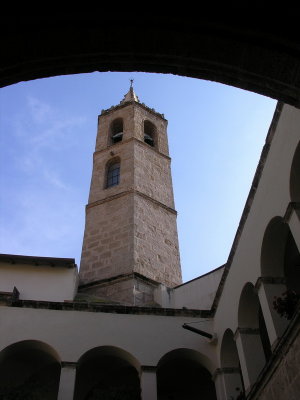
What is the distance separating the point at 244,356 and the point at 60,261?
5959 mm

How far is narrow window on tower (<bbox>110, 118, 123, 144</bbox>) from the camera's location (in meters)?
21.2

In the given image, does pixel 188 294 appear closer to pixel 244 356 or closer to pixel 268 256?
pixel 244 356

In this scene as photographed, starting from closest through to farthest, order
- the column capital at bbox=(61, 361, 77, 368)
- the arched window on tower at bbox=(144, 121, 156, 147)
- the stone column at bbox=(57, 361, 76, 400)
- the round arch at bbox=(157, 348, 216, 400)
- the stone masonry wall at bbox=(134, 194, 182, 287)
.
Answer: the stone column at bbox=(57, 361, 76, 400) < the column capital at bbox=(61, 361, 77, 368) < the round arch at bbox=(157, 348, 216, 400) < the stone masonry wall at bbox=(134, 194, 182, 287) < the arched window on tower at bbox=(144, 121, 156, 147)

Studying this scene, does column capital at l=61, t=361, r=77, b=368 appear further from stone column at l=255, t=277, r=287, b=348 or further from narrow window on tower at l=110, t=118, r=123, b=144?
narrow window on tower at l=110, t=118, r=123, b=144

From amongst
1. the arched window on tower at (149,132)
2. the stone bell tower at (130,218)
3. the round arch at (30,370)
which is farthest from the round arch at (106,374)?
the arched window on tower at (149,132)

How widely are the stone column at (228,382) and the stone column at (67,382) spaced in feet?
9.74

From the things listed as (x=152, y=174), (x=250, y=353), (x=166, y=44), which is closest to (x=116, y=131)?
(x=152, y=174)

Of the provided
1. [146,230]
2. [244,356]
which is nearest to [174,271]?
[146,230]

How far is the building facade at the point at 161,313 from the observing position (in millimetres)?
7355

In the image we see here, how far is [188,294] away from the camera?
44.8 ft

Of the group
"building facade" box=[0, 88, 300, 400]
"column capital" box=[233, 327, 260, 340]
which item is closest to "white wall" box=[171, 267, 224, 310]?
"building facade" box=[0, 88, 300, 400]

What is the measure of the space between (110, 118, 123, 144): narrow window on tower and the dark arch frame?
1834cm

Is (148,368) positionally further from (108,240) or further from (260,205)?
(108,240)

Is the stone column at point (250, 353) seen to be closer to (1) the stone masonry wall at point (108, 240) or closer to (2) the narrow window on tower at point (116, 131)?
(1) the stone masonry wall at point (108, 240)
